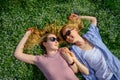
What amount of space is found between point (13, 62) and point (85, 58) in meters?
1.34

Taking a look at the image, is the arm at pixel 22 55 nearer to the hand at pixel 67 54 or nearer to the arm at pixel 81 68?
the hand at pixel 67 54

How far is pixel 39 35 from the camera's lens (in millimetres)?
7195

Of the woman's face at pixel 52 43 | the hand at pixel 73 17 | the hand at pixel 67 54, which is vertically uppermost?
the hand at pixel 73 17

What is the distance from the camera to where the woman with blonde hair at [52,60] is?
22.0ft

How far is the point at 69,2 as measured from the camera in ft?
25.5

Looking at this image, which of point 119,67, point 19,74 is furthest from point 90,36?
point 19,74

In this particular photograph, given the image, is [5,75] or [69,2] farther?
[69,2]

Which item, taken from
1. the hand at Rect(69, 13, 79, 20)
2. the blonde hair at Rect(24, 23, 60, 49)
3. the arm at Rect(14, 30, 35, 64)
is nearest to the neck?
the blonde hair at Rect(24, 23, 60, 49)

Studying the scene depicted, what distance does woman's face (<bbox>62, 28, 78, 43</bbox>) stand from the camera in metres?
6.97

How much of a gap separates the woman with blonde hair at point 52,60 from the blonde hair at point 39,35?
0.07 feet

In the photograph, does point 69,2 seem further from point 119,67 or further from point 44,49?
point 119,67

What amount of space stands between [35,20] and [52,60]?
101 centimetres

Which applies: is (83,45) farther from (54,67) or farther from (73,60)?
(54,67)

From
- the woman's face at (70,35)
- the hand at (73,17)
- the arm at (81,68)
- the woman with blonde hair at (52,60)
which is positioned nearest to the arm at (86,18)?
the hand at (73,17)
